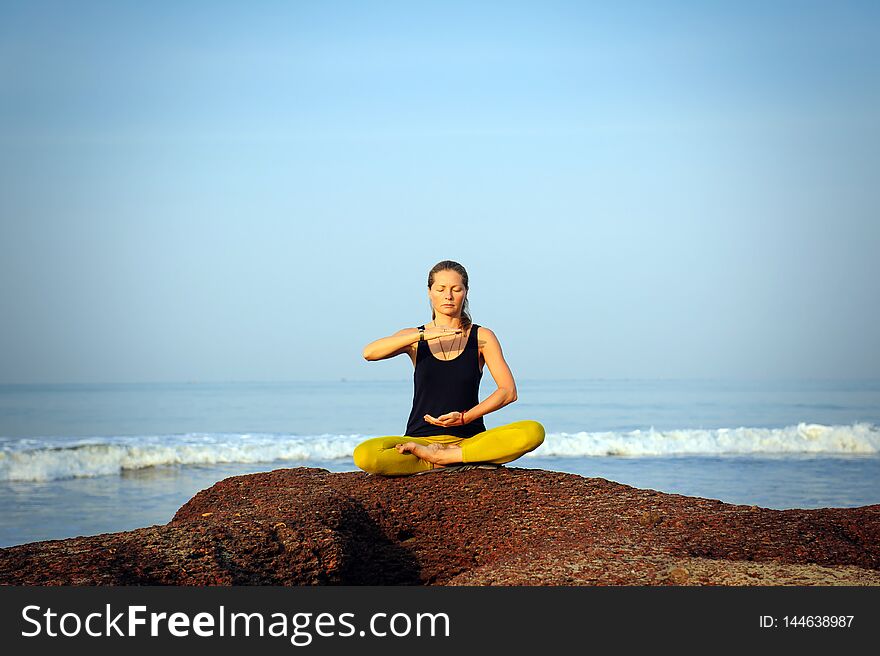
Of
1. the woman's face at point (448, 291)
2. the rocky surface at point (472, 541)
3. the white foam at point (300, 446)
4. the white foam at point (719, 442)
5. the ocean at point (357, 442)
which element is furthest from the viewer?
the white foam at point (719, 442)

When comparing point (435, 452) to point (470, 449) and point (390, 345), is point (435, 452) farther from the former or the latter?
point (390, 345)

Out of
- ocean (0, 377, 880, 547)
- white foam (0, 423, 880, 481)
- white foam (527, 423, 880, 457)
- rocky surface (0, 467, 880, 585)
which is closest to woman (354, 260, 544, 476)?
rocky surface (0, 467, 880, 585)

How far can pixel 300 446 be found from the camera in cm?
1812

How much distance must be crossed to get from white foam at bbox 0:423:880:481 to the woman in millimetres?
10259

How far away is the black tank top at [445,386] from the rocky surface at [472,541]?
1.16 ft

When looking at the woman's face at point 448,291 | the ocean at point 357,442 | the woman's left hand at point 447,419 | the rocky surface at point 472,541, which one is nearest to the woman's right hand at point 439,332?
the woman's face at point 448,291

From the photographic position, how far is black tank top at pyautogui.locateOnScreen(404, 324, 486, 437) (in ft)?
20.6

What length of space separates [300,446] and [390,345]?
1237 centimetres

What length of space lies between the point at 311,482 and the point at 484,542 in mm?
1715

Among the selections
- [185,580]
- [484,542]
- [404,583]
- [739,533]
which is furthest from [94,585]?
[739,533]

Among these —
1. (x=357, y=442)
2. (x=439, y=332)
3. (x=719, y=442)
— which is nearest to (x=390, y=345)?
(x=439, y=332)

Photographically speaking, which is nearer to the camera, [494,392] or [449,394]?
[494,392]

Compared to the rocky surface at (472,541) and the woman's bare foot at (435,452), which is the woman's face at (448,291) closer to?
the woman's bare foot at (435,452)

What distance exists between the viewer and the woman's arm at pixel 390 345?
6148 mm
